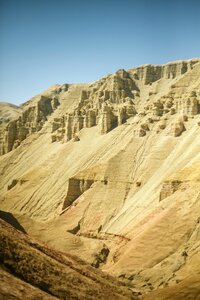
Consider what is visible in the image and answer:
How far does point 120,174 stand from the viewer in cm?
6222

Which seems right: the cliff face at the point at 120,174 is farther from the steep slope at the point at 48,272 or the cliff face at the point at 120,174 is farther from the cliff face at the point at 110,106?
the steep slope at the point at 48,272

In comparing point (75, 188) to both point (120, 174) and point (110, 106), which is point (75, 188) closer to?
point (120, 174)

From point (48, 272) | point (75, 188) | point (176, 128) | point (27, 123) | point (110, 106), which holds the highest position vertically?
point (110, 106)

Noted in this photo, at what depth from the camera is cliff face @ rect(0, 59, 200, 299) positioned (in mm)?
38750

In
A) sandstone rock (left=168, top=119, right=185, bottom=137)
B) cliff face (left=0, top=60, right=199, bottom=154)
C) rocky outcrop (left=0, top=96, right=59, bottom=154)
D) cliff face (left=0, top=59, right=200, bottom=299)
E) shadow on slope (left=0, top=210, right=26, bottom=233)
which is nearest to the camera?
cliff face (left=0, top=59, right=200, bottom=299)

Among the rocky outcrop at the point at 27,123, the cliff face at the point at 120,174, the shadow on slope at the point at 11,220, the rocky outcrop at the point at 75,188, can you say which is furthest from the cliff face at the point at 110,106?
the shadow on slope at the point at 11,220

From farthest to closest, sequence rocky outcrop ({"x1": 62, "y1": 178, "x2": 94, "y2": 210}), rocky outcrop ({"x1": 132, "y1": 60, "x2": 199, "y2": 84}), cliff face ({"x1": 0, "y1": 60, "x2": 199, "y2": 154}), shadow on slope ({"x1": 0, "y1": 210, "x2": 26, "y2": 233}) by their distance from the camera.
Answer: rocky outcrop ({"x1": 132, "y1": 60, "x2": 199, "y2": 84}) < cliff face ({"x1": 0, "y1": 60, "x2": 199, "y2": 154}) < rocky outcrop ({"x1": 62, "y1": 178, "x2": 94, "y2": 210}) < shadow on slope ({"x1": 0, "y1": 210, "x2": 26, "y2": 233})

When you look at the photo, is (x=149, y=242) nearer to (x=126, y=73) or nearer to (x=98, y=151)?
(x=98, y=151)

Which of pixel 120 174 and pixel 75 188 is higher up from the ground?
pixel 120 174

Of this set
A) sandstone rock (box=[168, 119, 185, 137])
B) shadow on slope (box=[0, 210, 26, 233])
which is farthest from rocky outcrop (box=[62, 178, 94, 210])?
sandstone rock (box=[168, 119, 185, 137])

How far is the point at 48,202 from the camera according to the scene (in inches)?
2648

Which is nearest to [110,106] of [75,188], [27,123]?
[75,188]

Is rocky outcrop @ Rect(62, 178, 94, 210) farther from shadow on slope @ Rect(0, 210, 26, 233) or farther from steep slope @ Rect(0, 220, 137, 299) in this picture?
steep slope @ Rect(0, 220, 137, 299)

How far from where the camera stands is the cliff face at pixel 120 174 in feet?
127
